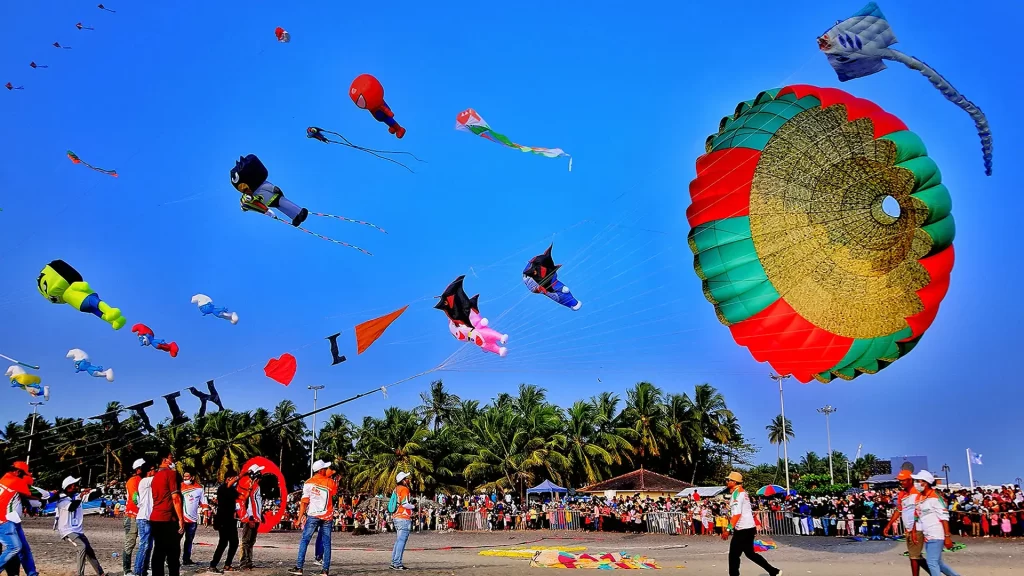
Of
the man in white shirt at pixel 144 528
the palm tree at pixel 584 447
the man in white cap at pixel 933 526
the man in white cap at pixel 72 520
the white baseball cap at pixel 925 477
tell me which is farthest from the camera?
the palm tree at pixel 584 447

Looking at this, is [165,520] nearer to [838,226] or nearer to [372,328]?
[372,328]

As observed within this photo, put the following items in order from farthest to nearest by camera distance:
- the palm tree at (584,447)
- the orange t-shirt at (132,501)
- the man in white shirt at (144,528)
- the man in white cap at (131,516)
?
the palm tree at (584,447)
the orange t-shirt at (132,501)
the man in white cap at (131,516)
the man in white shirt at (144,528)

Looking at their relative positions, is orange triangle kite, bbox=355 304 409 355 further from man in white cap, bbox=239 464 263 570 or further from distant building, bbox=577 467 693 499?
distant building, bbox=577 467 693 499

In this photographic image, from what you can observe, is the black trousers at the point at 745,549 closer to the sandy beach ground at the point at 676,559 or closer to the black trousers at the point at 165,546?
the sandy beach ground at the point at 676,559

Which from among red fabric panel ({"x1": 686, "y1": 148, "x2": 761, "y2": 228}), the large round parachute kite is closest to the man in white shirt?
the large round parachute kite

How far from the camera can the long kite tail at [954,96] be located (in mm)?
11039

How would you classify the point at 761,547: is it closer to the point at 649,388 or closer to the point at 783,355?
the point at 783,355

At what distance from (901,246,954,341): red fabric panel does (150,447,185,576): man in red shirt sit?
1228 centimetres

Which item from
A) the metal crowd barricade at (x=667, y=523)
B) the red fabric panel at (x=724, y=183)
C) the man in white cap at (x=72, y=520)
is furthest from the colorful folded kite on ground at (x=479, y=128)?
the metal crowd barricade at (x=667, y=523)

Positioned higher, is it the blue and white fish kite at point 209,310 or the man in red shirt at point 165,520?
the blue and white fish kite at point 209,310

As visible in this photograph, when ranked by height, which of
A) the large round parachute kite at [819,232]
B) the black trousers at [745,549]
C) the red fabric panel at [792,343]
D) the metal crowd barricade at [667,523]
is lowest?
the metal crowd barricade at [667,523]

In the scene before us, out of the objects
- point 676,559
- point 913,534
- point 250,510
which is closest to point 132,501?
point 250,510

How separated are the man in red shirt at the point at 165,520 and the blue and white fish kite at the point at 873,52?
10816mm

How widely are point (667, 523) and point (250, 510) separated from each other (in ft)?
62.2
